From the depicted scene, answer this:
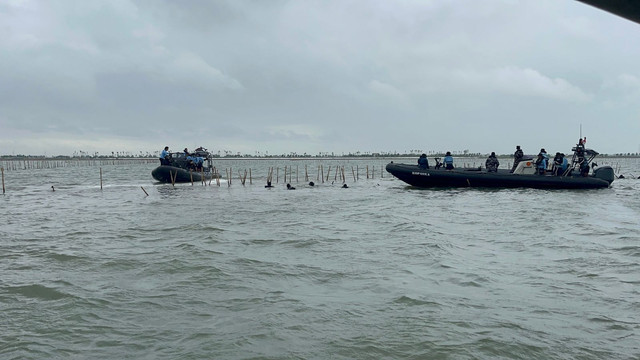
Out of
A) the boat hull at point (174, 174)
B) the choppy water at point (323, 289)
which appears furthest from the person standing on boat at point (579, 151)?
the boat hull at point (174, 174)

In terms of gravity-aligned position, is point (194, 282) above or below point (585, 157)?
below

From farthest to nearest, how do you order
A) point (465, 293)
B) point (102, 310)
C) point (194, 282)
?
point (194, 282)
point (465, 293)
point (102, 310)

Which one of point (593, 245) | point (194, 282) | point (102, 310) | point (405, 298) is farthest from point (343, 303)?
point (593, 245)

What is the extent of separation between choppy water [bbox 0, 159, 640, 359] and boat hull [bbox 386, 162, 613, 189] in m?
10.4

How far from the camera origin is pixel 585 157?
26.4m

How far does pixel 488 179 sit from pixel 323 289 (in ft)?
68.5

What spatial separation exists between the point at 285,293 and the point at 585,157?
24.6 metres

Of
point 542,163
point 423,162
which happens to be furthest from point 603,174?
point 423,162

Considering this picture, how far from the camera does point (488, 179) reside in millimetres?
26172

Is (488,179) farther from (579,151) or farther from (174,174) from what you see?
(174,174)

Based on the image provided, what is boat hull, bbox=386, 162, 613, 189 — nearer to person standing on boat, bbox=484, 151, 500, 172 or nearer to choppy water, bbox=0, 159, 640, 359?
person standing on boat, bbox=484, 151, 500, 172

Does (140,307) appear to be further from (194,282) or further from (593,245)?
(593,245)

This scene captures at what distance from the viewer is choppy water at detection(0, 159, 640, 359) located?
17.8 feet

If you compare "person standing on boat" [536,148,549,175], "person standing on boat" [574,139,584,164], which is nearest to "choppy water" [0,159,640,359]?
"person standing on boat" [536,148,549,175]
